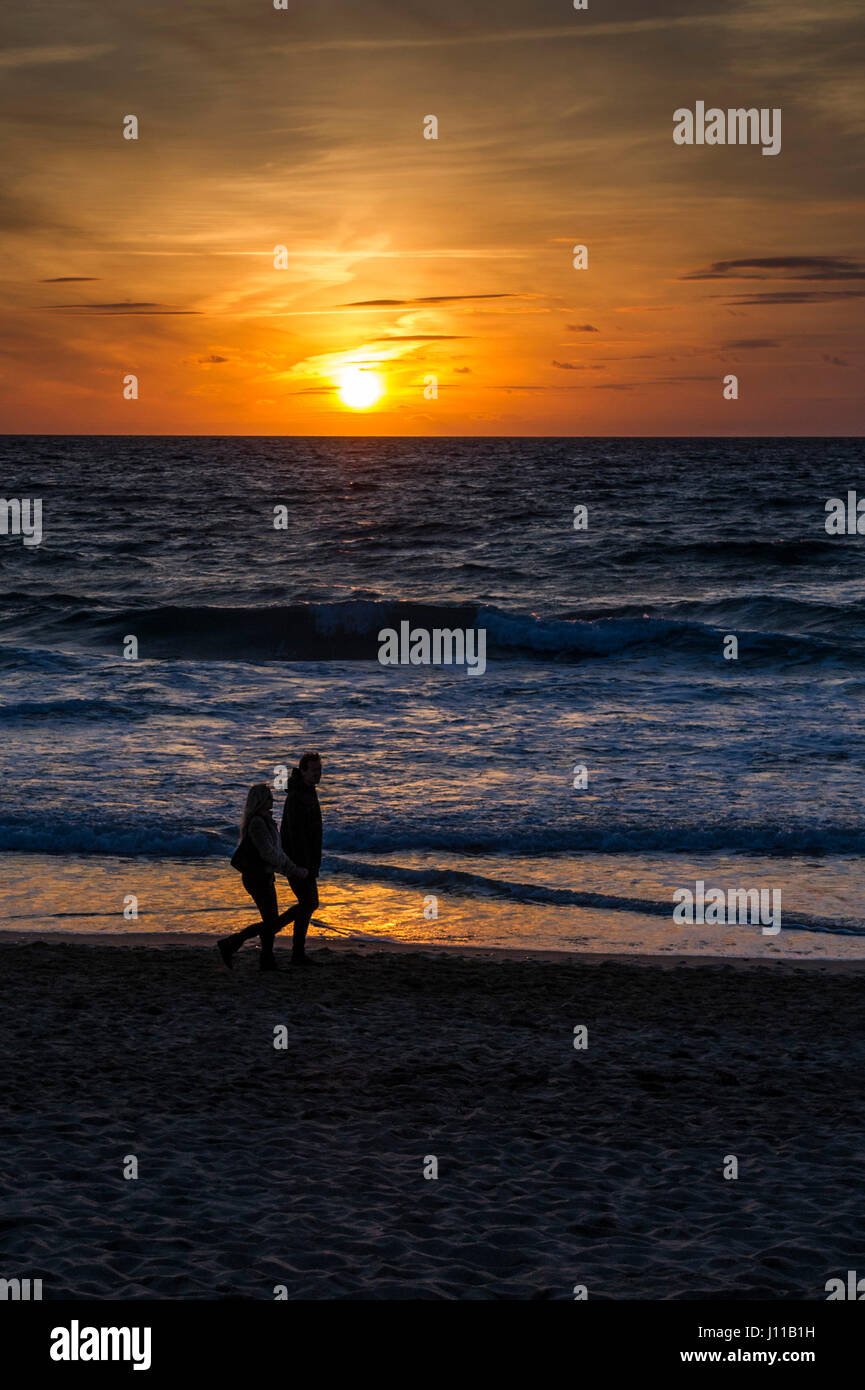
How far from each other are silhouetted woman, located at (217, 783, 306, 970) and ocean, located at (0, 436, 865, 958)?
1.85 m

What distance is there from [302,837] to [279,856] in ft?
1.63

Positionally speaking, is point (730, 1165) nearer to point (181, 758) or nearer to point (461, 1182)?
point (461, 1182)

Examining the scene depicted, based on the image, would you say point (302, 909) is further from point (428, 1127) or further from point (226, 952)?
point (428, 1127)

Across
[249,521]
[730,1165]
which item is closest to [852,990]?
[730,1165]

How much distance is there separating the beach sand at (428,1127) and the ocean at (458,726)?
1970 millimetres

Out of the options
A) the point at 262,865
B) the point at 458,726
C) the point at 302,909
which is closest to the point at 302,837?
the point at 262,865

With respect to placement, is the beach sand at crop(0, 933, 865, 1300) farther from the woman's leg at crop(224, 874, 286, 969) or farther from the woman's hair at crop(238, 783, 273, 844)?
the woman's hair at crop(238, 783, 273, 844)

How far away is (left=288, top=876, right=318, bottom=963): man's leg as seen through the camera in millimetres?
10781

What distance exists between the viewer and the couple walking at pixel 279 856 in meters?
10.3

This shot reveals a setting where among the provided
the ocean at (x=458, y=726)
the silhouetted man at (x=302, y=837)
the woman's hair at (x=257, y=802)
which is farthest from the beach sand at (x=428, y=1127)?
the ocean at (x=458, y=726)

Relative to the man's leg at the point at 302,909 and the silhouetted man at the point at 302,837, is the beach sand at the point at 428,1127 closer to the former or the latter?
the man's leg at the point at 302,909

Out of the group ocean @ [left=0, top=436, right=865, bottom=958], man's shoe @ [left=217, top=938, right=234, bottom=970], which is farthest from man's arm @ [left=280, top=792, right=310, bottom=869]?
ocean @ [left=0, top=436, right=865, bottom=958]
